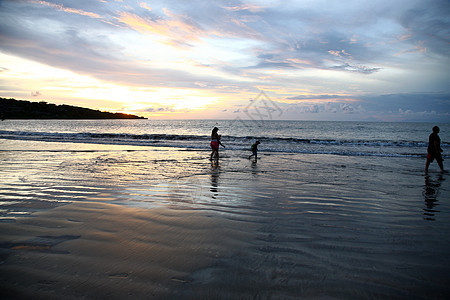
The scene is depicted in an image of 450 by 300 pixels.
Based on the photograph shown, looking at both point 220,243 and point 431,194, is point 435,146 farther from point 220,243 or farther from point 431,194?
point 220,243

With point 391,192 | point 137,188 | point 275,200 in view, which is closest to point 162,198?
point 137,188

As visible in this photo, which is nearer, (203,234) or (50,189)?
(203,234)

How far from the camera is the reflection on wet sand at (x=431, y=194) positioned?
5382 mm

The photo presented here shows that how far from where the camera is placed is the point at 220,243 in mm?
3693

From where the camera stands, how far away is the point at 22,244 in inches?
139

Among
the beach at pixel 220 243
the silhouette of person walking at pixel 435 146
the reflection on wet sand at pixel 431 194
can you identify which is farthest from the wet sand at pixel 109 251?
the silhouette of person walking at pixel 435 146

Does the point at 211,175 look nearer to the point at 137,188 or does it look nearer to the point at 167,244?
the point at 137,188

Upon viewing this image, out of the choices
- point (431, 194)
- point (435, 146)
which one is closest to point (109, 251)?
point (431, 194)

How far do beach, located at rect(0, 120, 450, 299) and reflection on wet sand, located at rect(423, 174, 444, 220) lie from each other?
6cm

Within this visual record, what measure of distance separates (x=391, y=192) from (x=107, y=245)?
304 inches

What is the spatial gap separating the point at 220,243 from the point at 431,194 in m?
7.08

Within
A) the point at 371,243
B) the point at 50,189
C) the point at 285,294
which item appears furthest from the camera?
the point at 50,189

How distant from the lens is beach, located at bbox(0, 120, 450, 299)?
268 centimetres

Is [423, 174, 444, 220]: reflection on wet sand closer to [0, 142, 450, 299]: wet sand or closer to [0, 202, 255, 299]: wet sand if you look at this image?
[0, 142, 450, 299]: wet sand
